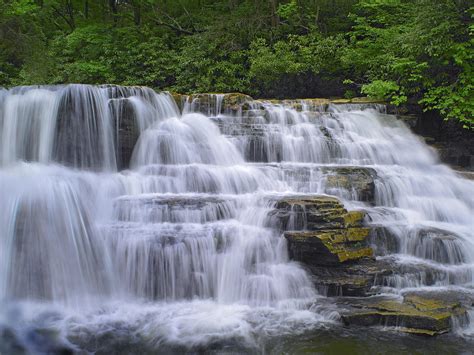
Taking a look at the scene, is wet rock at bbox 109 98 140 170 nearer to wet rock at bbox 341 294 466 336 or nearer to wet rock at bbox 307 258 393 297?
wet rock at bbox 307 258 393 297

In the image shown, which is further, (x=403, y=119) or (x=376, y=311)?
(x=403, y=119)

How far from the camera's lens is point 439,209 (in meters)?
8.62

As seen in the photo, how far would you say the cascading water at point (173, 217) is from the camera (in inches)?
241

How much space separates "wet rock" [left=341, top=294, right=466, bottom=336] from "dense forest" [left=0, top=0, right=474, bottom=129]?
21.3 feet

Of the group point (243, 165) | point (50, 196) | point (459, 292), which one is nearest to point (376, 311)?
point (459, 292)

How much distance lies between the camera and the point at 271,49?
1582cm

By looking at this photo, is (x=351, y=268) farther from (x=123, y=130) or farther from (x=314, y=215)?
(x=123, y=130)

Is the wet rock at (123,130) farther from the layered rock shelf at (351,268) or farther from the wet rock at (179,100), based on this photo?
the layered rock shelf at (351,268)

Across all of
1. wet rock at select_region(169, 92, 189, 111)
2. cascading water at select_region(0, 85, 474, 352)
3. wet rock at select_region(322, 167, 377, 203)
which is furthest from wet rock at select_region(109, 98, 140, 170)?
wet rock at select_region(322, 167, 377, 203)

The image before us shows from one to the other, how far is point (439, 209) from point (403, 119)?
4.09 m

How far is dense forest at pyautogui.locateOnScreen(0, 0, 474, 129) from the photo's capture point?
1062 centimetres

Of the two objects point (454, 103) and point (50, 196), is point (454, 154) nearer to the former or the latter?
point (454, 103)

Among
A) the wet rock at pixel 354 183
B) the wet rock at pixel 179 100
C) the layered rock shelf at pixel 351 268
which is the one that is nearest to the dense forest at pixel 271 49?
the wet rock at pixel 179 100

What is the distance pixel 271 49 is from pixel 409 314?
12.3 meters
